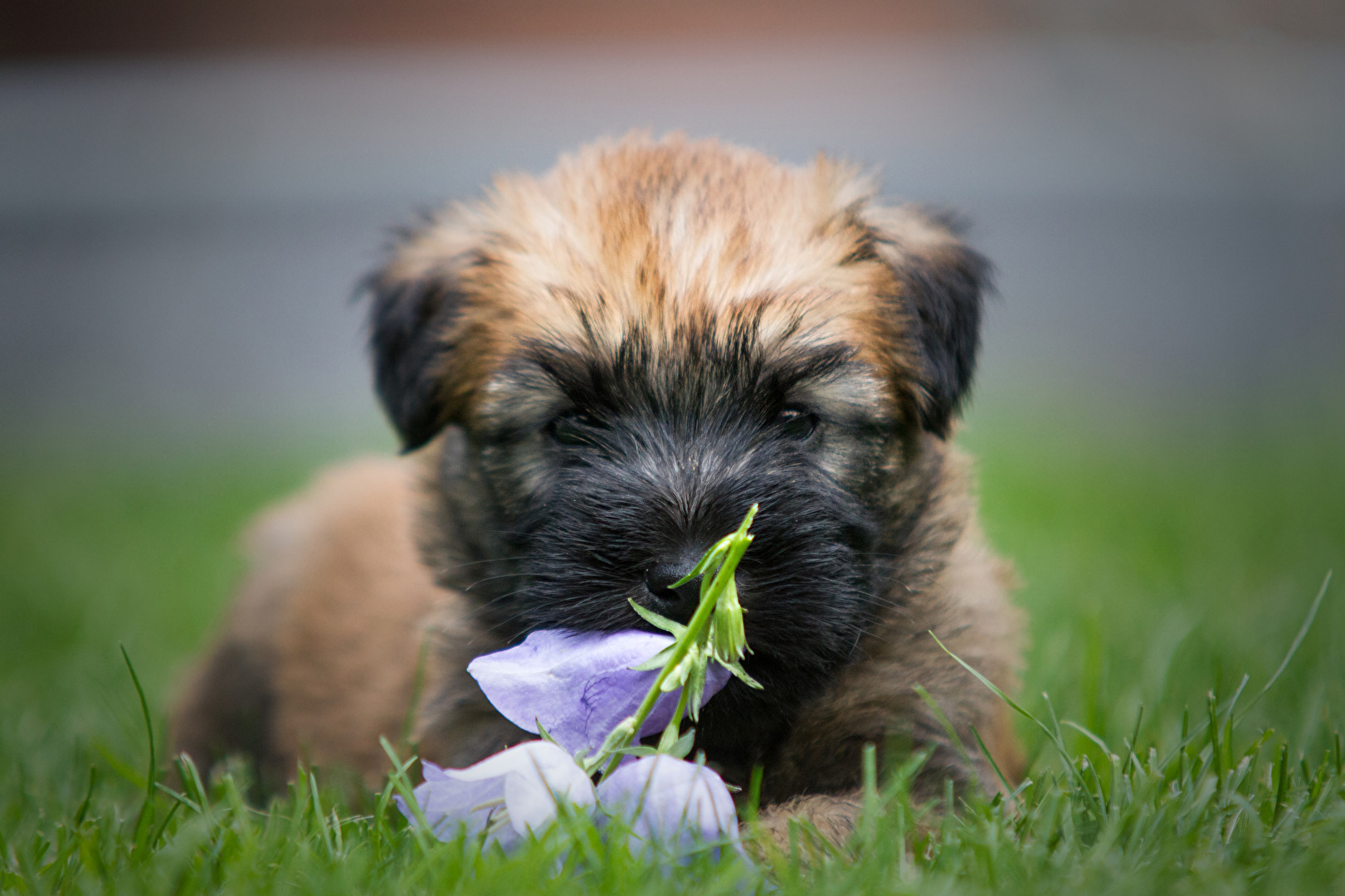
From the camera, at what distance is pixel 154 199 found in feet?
32.0

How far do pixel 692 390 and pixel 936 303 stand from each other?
63 centimetres

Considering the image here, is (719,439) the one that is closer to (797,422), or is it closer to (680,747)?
(797,422)

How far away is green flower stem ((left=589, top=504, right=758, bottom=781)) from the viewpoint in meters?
1.76

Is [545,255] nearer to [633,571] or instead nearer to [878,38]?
[633,571]

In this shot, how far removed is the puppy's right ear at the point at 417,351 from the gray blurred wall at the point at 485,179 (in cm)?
702

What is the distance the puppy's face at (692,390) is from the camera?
1.98 m

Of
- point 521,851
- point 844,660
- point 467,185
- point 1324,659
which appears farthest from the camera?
point 467,185

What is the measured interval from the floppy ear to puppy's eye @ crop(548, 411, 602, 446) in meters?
0.68

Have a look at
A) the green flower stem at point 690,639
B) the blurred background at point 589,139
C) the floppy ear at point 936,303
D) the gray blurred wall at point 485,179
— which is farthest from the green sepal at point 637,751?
the gray blurred wall at point 485,179

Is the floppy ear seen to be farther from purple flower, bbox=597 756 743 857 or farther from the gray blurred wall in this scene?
the gray blurred wall

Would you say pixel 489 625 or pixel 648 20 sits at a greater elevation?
pixel 648 20

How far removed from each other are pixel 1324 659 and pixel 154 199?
958cm

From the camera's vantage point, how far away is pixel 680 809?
5.61ft

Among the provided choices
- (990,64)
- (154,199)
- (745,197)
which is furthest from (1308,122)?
(154,199)
